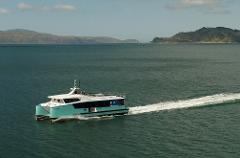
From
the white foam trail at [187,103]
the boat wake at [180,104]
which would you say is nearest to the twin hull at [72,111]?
the boat wake at [180,104]

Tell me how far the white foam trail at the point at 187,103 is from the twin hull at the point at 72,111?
279 centimetres

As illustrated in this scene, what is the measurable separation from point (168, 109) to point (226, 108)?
35.6 feet

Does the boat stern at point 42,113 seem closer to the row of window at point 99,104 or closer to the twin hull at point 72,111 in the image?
the twin hull at point 72,111

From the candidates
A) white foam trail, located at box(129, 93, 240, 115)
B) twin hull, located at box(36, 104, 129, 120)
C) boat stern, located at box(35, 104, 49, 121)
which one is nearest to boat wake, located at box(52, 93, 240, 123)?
white foam trail, located at box(129, 93, 240, 115)

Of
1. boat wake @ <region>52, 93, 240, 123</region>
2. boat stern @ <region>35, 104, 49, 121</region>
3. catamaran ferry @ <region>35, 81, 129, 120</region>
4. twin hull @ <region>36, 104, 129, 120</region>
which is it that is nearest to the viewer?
twin hull @ <region>36, 104, 129, 120</region>

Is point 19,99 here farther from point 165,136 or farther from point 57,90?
point 165,136

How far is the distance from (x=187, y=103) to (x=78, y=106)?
78.6ft

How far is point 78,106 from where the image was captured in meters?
80.1

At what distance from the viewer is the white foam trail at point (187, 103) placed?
8669 centimetres

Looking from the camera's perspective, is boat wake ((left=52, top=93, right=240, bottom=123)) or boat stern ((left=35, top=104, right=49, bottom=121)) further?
boat wake ((left=52, top=93, right=240, bottom=123))

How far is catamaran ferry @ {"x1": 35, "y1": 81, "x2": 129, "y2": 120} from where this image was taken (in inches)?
3076

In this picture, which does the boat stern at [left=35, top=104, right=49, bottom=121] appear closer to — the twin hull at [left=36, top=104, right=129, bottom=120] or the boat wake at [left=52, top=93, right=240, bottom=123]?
the twin hull at [left=36, top=104, right=129, bottom=120]

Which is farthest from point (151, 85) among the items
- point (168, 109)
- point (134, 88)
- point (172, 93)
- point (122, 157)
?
point (122, 157)

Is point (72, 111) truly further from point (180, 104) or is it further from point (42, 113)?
point (180, 104)
